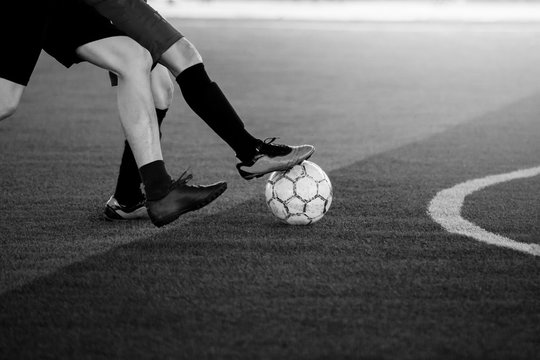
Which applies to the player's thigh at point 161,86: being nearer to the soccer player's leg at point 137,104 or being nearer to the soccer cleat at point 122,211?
the soccer player's leg at point 137,104

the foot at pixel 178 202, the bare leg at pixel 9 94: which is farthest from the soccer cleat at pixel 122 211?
the bare leg at pixel 9 94

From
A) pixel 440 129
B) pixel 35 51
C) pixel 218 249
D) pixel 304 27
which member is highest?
pixel 35 51

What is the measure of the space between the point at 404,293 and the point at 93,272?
51.2 inches

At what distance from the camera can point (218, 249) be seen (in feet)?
12.0

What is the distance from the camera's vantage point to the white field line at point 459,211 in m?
3.71

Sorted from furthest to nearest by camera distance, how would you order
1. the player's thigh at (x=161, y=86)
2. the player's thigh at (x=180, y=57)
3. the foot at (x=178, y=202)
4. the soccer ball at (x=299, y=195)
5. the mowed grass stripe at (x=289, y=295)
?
the player's thigh at (x=161, y=86) → the soccer ball at (x=299, y=195) → the player's thigh at (x=180, y=57) → the foot at (x=178, y=202) → the mowed grass stripe at (x=289, y=295)

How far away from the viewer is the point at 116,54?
146 inches

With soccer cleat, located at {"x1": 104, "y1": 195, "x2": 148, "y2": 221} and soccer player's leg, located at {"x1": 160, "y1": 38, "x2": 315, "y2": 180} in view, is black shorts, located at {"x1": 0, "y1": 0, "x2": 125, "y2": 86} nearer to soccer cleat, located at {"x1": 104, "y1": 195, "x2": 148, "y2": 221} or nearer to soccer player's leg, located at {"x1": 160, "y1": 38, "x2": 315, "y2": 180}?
soccer player's leg, located at {"x1": 160, "y1": 38, "x2": 315, "y2": 180}

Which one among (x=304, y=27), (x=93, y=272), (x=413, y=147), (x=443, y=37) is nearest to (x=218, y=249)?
(x=93, y=272)

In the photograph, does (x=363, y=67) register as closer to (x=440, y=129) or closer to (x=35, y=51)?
(x=440, y=129)

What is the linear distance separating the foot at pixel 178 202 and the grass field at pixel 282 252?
15cm

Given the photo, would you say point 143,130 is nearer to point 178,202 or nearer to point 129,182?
point 178,202

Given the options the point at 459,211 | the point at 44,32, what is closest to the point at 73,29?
the point at 44,32

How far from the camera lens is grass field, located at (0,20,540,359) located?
2.68 m
